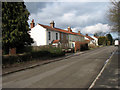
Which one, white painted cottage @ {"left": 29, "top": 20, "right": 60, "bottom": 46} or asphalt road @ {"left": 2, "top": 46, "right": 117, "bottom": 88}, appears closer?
asphalt road @ {"left": 2, "top": 46, "right": 117, "bottom": 88}

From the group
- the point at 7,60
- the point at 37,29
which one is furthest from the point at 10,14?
the point at 37,29

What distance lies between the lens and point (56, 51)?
18.7 m

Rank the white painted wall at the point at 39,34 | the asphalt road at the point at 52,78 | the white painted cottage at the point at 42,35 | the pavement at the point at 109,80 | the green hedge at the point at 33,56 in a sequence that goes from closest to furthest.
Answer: the pavement at the point at 109,80, the asphalt road at the point at 52,78, the green hedge at the point at 33,56, the white painted cottage at the point at 42,35, the white painted wall at the point at 39,34

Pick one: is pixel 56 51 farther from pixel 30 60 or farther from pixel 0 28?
pixel 0 28

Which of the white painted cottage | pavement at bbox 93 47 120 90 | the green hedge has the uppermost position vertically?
the white painted cottage

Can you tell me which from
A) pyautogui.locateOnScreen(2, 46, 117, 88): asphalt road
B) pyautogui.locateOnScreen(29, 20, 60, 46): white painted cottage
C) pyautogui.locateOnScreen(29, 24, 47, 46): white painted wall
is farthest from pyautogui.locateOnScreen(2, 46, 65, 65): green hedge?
pyautogui.locateOnScreen(29, 24, 47, 46): white painted wall

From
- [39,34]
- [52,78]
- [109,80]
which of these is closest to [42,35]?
[39,34]

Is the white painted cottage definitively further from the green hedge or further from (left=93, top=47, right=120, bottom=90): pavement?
(left=93, top=47, right=120, bottom=90): pavement

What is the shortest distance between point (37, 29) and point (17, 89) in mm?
26141

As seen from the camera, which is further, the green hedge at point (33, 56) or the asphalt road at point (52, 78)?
the green hedge at point (33, 56)

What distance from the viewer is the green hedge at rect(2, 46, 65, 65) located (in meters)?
A: 10.0

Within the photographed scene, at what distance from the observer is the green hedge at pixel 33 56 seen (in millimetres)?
10013

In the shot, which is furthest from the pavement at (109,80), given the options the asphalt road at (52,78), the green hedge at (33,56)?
the green hedge at (33,56)

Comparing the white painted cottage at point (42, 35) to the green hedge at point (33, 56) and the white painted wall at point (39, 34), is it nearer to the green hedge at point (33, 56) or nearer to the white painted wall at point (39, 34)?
→ the white painted wall at point (39, 34)
